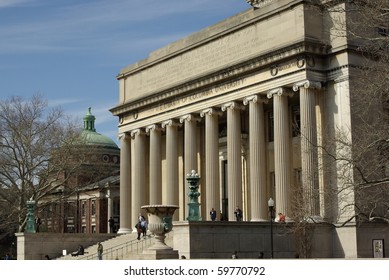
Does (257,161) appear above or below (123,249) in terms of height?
above

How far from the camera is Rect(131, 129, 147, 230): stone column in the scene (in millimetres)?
60594

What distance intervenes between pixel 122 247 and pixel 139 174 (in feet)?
43.8

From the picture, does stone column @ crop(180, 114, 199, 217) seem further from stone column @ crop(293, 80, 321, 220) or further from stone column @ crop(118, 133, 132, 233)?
stone column @ crop(293, 80, 321, 220)

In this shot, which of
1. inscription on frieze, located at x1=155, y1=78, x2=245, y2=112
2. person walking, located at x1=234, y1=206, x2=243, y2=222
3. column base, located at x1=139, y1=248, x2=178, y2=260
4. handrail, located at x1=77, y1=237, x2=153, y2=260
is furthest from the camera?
inscription on frieze, located at x1=155, y1=78, x2=245, y2=112

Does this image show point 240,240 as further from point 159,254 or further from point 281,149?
point 281,149

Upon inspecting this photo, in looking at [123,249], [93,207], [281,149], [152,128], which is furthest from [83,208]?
[281,149]

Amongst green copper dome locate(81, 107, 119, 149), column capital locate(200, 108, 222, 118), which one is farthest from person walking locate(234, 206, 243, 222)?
green copper dome locate(81, 107, 119, 149)

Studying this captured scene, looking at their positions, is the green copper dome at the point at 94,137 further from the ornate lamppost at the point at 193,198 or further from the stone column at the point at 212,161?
the ornate lamppost at the point at 193,198

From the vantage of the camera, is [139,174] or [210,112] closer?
[210,112]

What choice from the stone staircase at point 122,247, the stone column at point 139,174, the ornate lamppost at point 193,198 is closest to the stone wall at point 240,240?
the ornate lamppost at point 193,198

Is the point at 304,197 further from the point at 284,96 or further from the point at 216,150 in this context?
the point at 216,150

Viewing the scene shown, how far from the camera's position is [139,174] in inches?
2410
